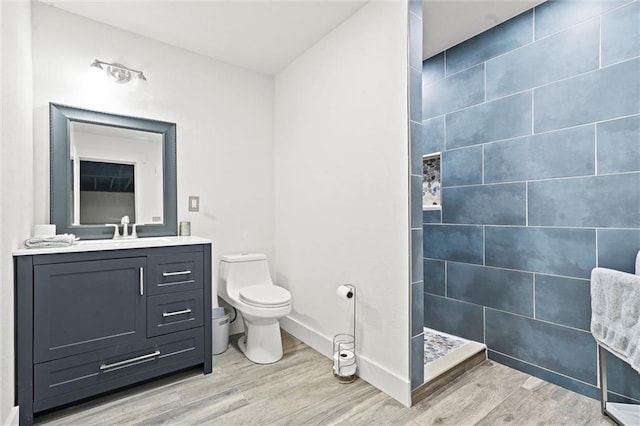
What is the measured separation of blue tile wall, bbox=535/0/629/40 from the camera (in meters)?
1.77

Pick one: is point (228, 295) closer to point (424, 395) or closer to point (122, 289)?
point (122, 289)

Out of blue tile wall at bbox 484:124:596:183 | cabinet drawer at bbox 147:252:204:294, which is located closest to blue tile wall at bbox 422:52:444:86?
blue tile wall at bbox 484:124:596:183

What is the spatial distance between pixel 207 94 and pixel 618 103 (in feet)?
9.10

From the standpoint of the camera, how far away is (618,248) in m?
1.72

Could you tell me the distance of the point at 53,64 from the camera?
2.05 m

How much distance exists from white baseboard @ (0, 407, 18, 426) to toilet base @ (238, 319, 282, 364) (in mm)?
1221

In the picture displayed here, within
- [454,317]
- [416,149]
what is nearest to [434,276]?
[454,317]

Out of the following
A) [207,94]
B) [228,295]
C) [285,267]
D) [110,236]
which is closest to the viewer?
[110,236]

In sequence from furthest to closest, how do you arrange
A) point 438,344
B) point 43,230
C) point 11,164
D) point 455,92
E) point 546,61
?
point 455,92, point 438,344, point 546,61, point 43,230, point 11,164

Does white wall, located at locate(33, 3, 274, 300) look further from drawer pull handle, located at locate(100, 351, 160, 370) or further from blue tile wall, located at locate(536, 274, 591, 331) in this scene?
blue tile wall, located at locate(536, 274, 591, 331)

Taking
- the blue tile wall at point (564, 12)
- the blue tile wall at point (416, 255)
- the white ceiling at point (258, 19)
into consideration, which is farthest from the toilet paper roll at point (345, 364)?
the blue tile wall at point (564, 12)

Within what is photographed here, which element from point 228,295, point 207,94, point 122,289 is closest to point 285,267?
point 228,295

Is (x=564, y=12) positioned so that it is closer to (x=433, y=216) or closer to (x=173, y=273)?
(x=433, y=216)

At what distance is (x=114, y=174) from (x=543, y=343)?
3.14m
